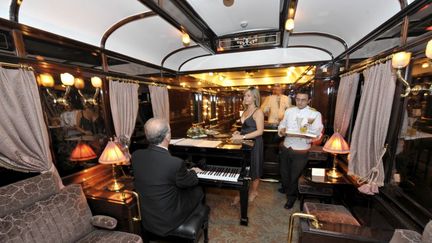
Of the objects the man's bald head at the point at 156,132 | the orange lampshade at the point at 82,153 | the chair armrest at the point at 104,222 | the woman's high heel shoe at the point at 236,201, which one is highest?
the man's bald head at the point at 156,132

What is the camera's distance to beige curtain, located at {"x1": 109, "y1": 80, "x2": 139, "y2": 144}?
8.37 feet

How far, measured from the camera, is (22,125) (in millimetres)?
1570

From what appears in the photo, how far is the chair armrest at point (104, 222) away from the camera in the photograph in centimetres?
173

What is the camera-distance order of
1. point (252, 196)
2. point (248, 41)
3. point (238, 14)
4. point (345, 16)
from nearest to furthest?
1. point (345, 16)
2. point (238, 14)
3. point (248, 41)
4. point (252, 196)

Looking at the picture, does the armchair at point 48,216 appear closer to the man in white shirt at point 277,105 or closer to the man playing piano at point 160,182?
the man playing piano at point 160,182

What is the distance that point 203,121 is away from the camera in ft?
17.6

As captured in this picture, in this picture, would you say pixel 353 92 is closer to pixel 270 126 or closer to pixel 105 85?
pixel 270 126

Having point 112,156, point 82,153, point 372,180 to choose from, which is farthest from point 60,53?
point 372,180

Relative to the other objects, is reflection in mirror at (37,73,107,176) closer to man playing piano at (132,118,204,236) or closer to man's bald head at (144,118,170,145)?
man playing piano at (132,118,204,236)

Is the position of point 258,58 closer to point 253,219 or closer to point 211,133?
point 211,133

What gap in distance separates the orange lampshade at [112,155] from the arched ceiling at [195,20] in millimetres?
1428

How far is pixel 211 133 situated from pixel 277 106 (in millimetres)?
2640

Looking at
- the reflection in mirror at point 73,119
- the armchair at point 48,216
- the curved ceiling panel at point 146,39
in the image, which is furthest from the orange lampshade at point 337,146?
the reflection in mirror at point 73,119

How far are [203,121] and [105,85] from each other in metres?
3.19
